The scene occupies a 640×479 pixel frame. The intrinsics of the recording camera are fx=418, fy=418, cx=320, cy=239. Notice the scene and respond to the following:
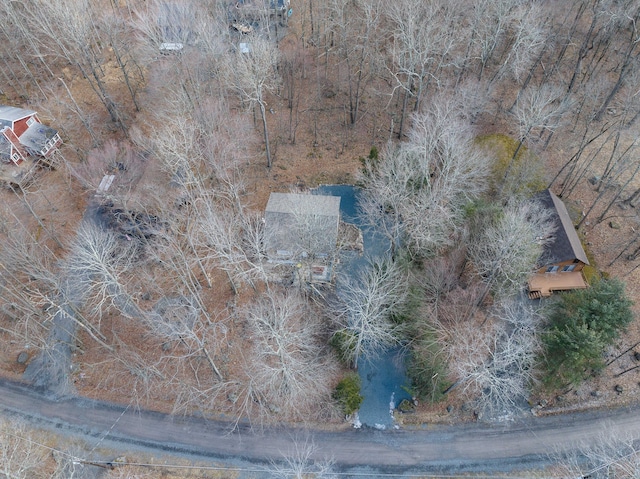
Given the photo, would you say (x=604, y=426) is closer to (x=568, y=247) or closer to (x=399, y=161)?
(x=568, y=247)

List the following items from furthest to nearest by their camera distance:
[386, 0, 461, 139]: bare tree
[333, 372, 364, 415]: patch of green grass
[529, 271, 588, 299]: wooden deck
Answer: [386, 0, 461, 139]: bare tree, [529, 271, 588, 299]: wooden deck, [333, 372, 364, 415]: patch of green grass

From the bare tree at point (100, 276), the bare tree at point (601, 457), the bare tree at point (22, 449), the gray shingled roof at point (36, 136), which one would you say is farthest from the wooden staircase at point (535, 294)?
the gray shingled roof at point (36, 136)

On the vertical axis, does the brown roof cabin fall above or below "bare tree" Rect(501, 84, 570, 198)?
below

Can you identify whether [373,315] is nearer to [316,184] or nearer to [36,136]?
[316,184]

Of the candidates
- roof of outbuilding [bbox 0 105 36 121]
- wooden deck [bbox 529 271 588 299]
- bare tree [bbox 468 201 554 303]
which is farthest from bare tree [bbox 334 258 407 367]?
roof of outbuilding [bbox 0 105 36 121]

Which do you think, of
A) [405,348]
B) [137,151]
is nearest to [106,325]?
[137,151]

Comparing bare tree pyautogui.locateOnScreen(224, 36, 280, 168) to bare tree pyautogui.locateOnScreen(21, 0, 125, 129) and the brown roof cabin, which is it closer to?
bare tree pyautogui.locateOnScreen(21, 0, 125, 129)

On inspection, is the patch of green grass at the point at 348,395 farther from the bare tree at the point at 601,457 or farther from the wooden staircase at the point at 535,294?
the wooden staircase at the point at 535,294

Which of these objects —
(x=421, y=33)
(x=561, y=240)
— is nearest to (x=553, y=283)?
(x=561, y=240)
